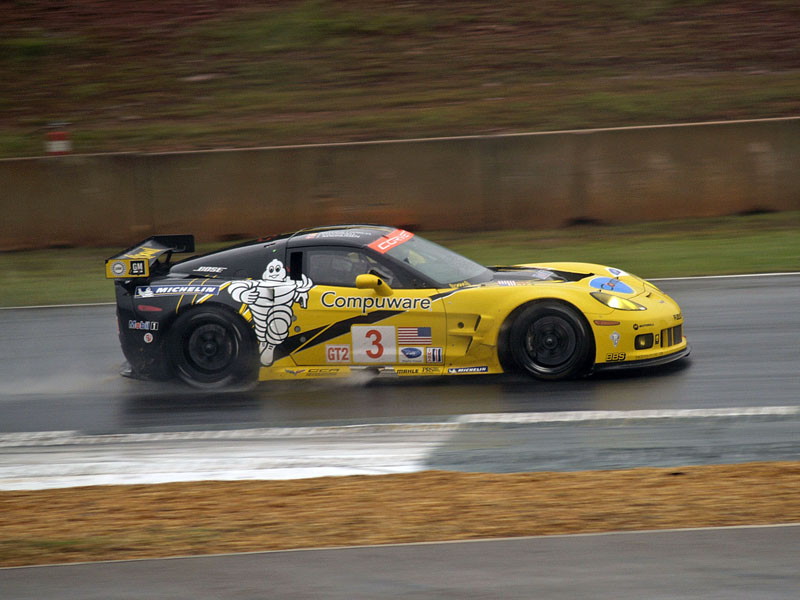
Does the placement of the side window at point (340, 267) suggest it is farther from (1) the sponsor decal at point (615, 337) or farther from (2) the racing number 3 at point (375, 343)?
(1) the sponsor decal at point (615, 337)

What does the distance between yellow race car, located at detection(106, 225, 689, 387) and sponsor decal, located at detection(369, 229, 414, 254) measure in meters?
0.02

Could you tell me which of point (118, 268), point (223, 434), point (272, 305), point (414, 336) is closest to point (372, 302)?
point (414, 336)

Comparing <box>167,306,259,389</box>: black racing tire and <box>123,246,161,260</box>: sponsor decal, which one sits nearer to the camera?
<box>167,306,259,389</box>: black racing tire

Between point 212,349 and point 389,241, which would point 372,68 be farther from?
point 212,349

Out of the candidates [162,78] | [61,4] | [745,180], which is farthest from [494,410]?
[61,4]

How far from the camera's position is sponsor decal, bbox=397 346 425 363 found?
797 cm

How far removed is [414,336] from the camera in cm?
795

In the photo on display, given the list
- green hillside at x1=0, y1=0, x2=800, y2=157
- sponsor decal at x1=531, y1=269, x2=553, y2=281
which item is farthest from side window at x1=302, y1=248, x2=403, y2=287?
green hillside at x1=0, y1=0, x2=800, y2=157

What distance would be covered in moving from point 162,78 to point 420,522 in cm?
1900

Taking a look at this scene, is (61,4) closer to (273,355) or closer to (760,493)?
(273,355)

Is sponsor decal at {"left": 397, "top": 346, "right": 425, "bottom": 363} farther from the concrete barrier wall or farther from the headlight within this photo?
the concrete barrier wall

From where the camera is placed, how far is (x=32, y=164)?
1589cm

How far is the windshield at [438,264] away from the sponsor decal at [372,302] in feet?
0.94

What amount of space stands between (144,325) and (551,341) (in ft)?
11.3
